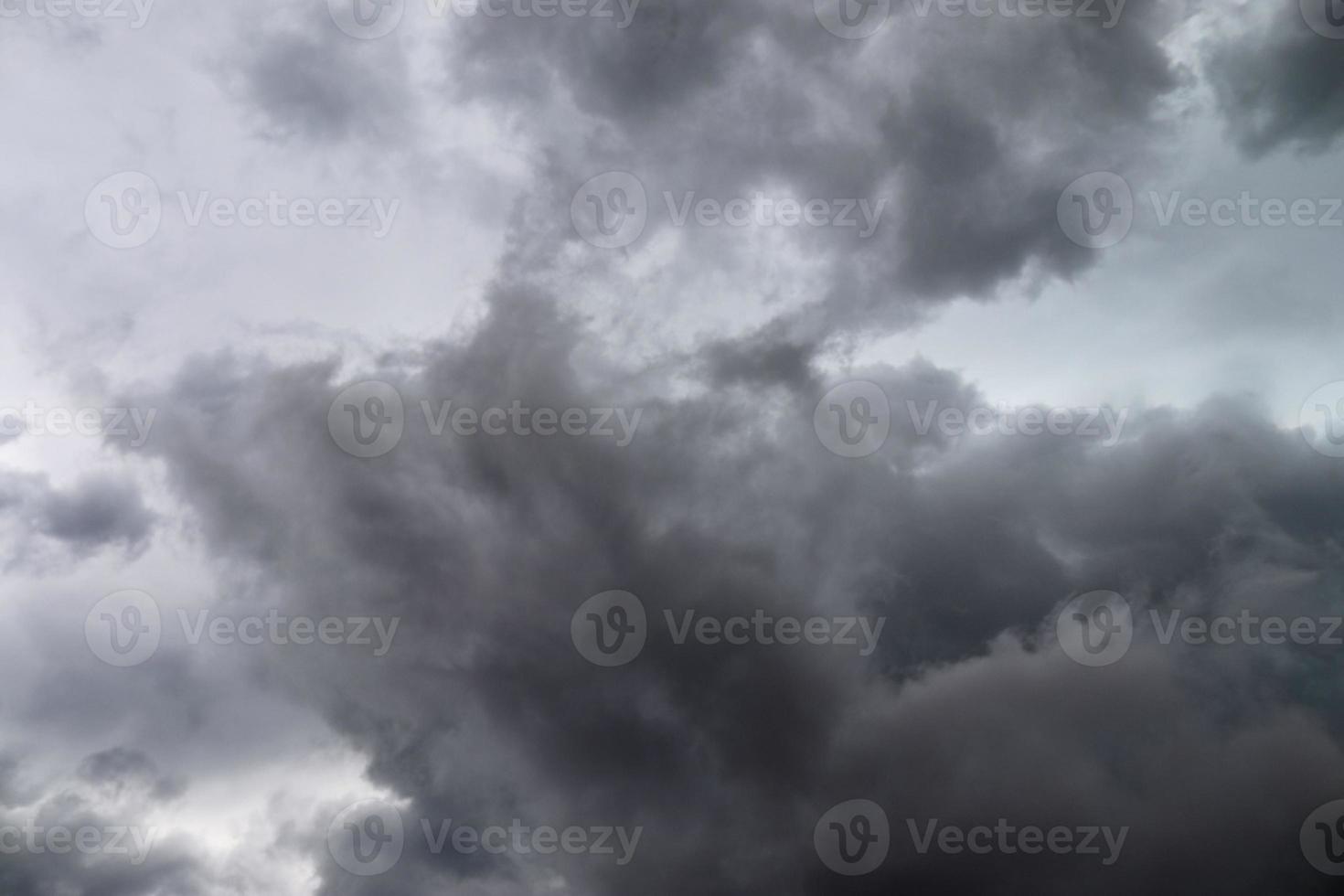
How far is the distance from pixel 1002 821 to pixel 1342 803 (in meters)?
25.9

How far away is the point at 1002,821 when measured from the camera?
59156 millimetres

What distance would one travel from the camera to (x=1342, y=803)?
60.3 meters
